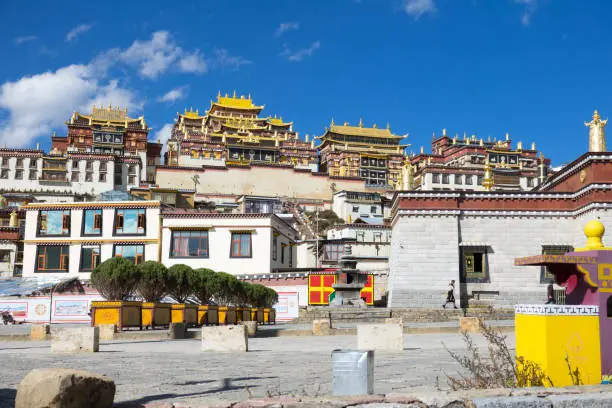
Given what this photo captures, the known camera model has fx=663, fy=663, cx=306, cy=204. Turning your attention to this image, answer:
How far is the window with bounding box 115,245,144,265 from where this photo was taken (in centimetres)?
4266

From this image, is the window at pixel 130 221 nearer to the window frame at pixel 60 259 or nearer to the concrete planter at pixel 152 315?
the window frame at pixel 60 259

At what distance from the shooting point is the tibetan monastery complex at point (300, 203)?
30.9 metres

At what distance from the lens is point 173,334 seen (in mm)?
20812

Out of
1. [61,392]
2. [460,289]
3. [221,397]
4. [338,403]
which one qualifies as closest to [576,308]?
[338,403]

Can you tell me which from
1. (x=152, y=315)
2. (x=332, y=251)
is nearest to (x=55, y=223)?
(x=332, y=251)

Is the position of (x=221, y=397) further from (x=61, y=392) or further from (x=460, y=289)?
(x=460, y=289)

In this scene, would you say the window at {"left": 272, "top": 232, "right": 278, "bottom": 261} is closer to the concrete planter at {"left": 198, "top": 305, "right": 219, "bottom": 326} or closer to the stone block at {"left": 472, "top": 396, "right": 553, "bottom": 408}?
the concrete planter at {"left": 198, "top": 305, "right": 219, "bottom": 326}

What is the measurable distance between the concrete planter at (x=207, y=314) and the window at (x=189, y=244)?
14.4 m

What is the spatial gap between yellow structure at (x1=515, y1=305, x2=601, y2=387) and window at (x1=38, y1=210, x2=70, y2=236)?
132 ft

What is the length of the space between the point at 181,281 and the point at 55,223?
1897 cm

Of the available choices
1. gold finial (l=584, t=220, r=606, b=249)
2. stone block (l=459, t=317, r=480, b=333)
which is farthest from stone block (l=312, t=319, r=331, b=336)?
gold finial (l=584, t=220, r=606, b=249)

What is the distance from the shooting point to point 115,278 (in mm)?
25703

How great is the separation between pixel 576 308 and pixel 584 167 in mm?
24208

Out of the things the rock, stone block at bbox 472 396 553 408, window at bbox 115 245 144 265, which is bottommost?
stone block at bbox 472 396 553 408
